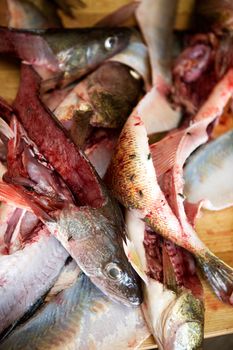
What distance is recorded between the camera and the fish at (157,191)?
170 cm

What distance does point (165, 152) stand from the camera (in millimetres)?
1854

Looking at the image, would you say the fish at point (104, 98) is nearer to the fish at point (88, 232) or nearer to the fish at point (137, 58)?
the fish at point (137, 58)

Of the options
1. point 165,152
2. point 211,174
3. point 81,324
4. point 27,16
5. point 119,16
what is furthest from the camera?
point 119,16

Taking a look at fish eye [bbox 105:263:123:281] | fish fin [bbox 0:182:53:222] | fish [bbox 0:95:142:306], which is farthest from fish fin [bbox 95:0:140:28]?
fish eye [bbox 105:263:123:281]

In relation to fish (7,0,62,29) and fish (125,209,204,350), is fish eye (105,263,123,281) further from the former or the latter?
fish (7,0,62,29)

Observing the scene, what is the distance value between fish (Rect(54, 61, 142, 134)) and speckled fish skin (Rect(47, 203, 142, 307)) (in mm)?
387

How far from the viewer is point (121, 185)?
173cm

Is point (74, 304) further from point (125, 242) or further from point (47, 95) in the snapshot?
point (47, 95)

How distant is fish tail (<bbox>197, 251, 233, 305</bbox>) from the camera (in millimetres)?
1699

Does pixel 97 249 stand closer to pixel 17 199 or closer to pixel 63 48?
pixel 17 199

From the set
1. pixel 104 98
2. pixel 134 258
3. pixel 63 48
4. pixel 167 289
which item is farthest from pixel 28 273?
pixel 63 48

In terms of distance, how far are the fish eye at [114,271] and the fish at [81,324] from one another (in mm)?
124

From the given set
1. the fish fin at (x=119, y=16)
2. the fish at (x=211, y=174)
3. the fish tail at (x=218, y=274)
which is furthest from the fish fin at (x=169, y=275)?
the fish fin at (x=119, y=16)

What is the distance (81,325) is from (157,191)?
0.47m
